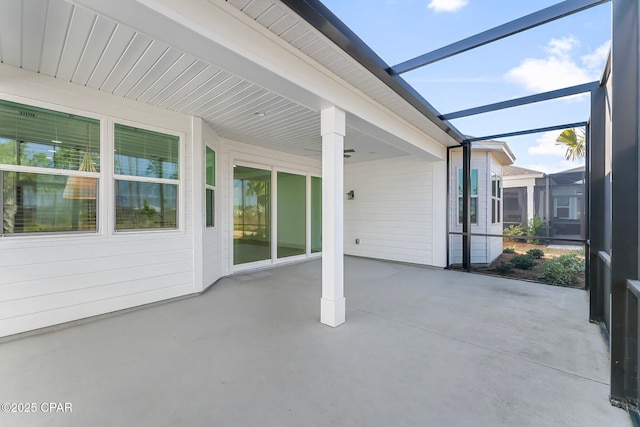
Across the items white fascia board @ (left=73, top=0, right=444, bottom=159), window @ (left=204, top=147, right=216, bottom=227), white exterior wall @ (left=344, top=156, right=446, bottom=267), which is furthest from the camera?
white exterior wall @ (left=344, top=156, right=446, bottom=267)

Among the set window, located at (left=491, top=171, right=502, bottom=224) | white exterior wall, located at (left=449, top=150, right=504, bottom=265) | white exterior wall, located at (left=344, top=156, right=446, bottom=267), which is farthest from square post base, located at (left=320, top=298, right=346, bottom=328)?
window, located at (left=491, top=171, right=502, bottom=224)

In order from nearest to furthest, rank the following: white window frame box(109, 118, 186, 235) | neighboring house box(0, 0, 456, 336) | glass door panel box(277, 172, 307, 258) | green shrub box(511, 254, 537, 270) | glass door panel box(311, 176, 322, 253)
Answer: neighboring house box(0, 0, 456, 336) < white window frame box(109, 118, 186, 235) < green shrub box(511, 254, 537, 270) < glass door panel box(277, 172, 307, 258) < glass door panel box(311, 176, 322, 253)

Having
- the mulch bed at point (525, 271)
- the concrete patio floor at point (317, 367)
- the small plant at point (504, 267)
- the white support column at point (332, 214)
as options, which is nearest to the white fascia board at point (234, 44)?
the white support column at point (332, 214)

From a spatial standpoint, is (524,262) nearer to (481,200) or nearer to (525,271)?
(525,271)

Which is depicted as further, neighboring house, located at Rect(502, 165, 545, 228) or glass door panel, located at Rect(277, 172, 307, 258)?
glass door panel, located at Rect(277, 172, 307, 258)

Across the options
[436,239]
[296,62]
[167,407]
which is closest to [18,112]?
[296,62]

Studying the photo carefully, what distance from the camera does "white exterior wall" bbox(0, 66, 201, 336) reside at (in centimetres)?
299

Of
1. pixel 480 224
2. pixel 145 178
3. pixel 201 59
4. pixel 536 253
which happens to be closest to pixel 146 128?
pixel 145 178

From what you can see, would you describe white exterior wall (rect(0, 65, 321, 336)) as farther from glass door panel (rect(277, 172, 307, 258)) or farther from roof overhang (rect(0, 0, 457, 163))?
glass door panel (rect(277, 172, 307, 258))

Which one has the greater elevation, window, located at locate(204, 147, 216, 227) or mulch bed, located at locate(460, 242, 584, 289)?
window, located at locate(204, 147, 216, 227)

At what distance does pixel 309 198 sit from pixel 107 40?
556 centimetres

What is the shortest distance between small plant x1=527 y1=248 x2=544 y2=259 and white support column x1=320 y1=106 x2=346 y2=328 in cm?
506

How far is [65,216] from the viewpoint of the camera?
10.9ft

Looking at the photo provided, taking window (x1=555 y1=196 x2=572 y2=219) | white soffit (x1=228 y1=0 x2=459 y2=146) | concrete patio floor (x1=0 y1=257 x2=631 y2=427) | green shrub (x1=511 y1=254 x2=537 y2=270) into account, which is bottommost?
concrete patio floor (x1=0 y1=257 x2=631 y2=427)
